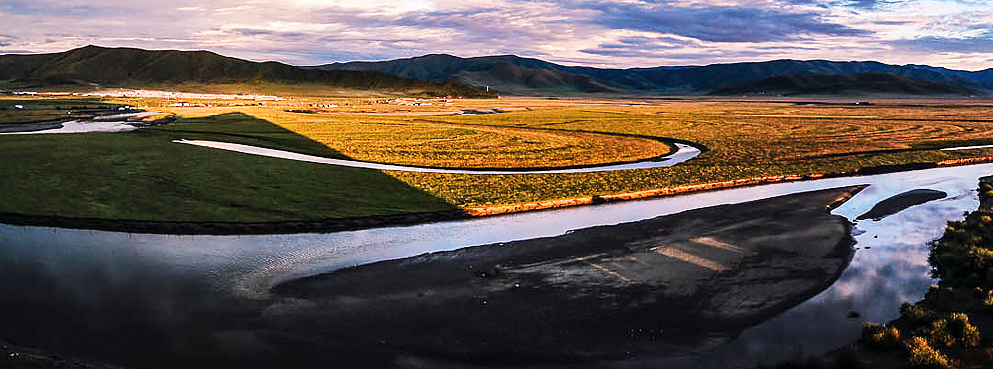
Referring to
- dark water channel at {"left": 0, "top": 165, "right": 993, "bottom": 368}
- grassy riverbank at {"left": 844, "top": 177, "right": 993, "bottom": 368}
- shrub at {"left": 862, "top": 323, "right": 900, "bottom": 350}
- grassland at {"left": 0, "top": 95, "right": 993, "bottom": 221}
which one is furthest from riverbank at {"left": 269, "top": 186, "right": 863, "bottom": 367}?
grassland at {"left": 0, "top": 95, "right": 993, "bottom": 221}

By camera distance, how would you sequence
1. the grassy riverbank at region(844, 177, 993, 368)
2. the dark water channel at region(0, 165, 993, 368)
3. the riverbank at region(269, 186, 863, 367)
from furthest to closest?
the riverbank at region(269, 186, 863, 367)
the dark water channel at region(0, 165, 993, 368)
the grassy riverbank at region(844, 177, 993, 368)

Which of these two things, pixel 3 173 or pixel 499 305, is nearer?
pixel 499 305

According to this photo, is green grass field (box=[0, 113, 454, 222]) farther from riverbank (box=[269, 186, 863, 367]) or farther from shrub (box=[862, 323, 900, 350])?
shrub (box=[862, 323, 900, 350])

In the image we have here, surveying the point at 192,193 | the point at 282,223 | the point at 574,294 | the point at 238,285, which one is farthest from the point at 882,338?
the point at 192,193

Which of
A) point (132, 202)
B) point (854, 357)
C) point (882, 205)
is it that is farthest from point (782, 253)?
point (132, 202)

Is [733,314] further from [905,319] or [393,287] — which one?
[393,287]

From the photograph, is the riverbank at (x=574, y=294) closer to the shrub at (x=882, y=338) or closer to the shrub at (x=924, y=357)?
the shrub at (x=882, y=338)
